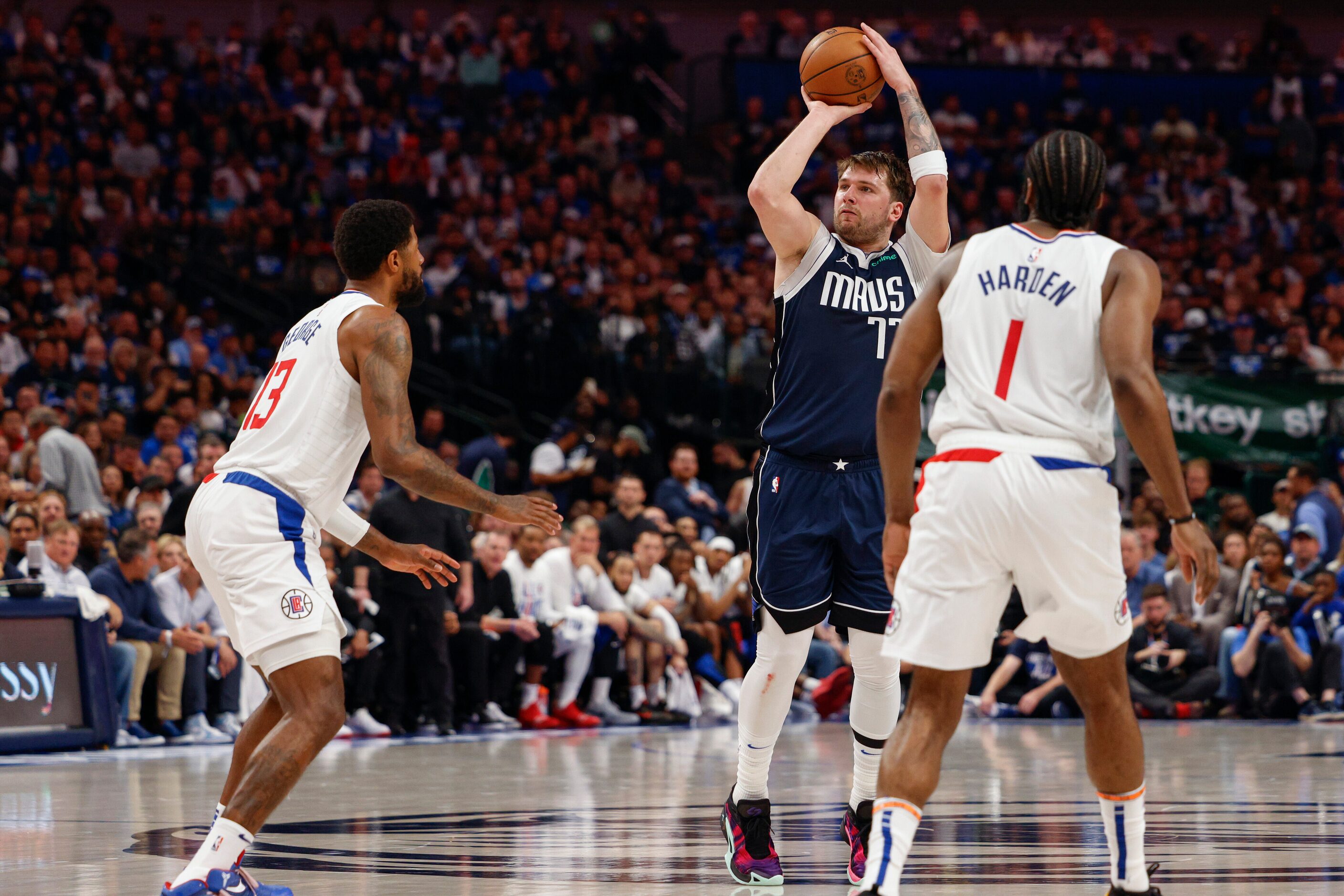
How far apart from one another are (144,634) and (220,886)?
25.4 feet

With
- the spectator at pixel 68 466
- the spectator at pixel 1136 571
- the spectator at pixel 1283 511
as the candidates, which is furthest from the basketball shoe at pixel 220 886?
the spectator at pixel 1283 511

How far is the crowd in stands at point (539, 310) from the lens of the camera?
540 inches

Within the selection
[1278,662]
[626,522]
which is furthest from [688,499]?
[1278,662]

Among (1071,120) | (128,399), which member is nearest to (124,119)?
(128,399)

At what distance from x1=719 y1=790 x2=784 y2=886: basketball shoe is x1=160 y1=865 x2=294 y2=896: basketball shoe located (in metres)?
1.71

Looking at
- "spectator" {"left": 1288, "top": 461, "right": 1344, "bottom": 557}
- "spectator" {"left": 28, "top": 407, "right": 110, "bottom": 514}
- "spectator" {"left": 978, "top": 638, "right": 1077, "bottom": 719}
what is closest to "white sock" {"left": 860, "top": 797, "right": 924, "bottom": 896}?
"spectator" {"left": 978, "top": 638, "right": 1077, "bottom": 719}

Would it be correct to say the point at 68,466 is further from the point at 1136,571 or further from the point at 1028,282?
the point at 1028,282

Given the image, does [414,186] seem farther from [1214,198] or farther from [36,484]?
[1214,198]

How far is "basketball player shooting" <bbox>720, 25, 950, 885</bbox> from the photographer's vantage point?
6.14 m

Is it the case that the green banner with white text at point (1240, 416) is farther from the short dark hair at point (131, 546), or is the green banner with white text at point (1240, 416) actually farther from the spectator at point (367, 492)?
the short dark hair at point (131, 546)

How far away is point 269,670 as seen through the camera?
536 cm

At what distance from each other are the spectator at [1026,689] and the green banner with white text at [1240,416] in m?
3.77

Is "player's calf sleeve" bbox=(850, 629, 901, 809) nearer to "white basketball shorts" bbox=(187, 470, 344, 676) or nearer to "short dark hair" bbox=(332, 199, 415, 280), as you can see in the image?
"white basketball shorts" bbox=(187, 470, 344, 676)

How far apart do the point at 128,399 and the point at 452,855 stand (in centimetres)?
1090
